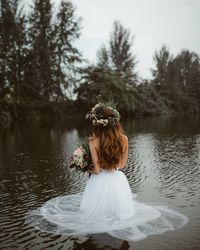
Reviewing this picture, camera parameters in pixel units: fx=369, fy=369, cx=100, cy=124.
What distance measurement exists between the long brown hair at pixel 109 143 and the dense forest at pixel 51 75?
32.3 m

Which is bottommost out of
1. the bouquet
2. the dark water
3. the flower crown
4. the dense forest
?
the dark water

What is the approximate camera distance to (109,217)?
693 centimetres

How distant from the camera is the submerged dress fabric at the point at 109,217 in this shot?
21.6ft

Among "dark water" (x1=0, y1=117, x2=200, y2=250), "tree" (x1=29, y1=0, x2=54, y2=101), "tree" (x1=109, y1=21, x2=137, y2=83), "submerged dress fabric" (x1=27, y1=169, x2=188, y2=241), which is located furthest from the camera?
"tree" (x1=109, y1=21, x2=137, y2=83)

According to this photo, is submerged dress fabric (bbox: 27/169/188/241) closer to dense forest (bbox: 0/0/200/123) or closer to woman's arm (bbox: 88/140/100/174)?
woman's arm (bbox: 88/140/100/174)

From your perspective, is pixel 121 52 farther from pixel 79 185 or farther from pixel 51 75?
pixel 79 185

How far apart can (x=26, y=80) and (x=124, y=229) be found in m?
Result: 39.1

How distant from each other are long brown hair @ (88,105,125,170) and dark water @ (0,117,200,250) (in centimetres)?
138

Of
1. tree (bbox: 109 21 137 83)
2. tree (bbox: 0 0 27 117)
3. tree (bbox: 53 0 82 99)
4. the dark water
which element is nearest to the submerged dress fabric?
the dark water

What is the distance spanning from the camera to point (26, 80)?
43.8 meters

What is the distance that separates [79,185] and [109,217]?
4329 mm

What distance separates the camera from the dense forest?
42500 mm

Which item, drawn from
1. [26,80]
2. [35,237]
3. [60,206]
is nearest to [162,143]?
[60,206]

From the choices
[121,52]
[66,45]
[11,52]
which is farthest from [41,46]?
[121,52]
